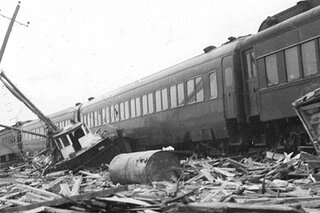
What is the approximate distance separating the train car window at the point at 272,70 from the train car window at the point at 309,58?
1148mm

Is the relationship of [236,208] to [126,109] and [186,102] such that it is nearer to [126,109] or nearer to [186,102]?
→ [186,102]

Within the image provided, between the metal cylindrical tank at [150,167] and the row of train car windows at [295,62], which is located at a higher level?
the row of train car windows at [295,62]

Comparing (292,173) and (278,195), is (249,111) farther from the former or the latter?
(278,195)

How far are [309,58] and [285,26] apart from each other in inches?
52.7

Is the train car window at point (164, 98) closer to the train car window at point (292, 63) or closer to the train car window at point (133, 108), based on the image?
the train car window at point (133, 108)

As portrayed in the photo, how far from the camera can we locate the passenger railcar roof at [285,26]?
11.2 meters

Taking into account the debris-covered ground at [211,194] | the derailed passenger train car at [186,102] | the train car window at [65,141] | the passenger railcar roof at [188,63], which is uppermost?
the passenger railcar roof at [188,63]

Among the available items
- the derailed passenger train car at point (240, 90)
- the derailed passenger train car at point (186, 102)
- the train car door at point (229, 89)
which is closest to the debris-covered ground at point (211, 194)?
the derailed passenger train car at point (240, 90)

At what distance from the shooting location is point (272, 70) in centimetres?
1262

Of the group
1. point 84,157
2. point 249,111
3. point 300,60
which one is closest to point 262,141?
point 249,111

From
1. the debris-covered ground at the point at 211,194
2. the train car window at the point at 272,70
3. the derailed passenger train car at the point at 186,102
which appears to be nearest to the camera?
the debris-covered ground at the point at 211,194

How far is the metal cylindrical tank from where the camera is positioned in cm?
1079

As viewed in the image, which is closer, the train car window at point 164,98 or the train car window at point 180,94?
the train car window at point 180,94

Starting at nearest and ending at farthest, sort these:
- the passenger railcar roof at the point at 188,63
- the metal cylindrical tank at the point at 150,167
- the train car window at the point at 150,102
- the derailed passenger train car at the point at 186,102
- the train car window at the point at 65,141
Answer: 1. the metal cylindrical tank at the point at 150,167
2. the derailed passenger train car at the point at 186,102
3. the passenger railcar roof at the point at 188,63
4. the train car window at the point at 150,102
5. the train car window at the point at 65,141
